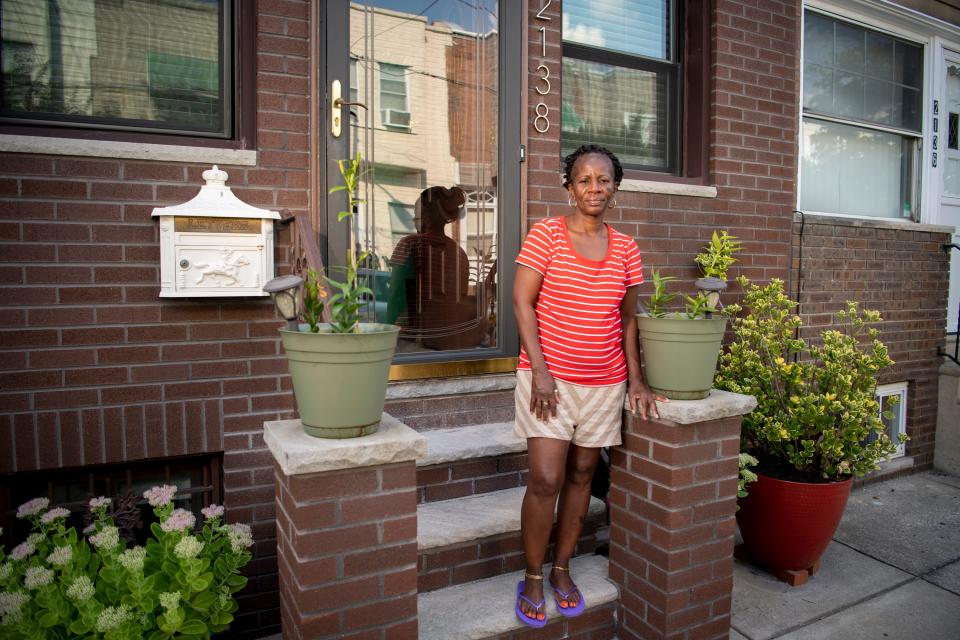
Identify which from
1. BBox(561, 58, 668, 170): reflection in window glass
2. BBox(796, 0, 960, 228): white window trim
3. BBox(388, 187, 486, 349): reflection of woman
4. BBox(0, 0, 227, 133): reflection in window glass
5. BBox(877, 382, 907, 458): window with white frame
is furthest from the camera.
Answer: BBox(877, 382, 907, 458): window with white frame

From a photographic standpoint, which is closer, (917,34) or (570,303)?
(570,303)

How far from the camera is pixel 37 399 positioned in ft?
8.32

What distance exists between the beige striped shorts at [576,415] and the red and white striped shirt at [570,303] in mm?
46

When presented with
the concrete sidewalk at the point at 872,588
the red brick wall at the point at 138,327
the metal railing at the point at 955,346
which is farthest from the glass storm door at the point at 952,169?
the red brick wall at the point at 138,327

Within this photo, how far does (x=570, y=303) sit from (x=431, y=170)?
144 centimetres

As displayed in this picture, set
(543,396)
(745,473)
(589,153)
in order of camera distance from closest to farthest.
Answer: (543,396) → (589,153) → (745,473)

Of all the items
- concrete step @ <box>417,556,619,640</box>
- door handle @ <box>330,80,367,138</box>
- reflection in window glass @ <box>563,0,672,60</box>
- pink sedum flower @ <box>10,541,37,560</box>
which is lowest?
concrete step @ <box>417,556,619,640</box>

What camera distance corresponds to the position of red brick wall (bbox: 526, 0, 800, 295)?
3.81 metres

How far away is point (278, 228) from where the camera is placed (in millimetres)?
2914

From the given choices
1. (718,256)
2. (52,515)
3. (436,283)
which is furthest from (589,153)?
(52,515)

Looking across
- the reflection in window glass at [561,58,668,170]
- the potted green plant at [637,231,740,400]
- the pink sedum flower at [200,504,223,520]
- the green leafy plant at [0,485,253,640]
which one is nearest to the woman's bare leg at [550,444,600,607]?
the potted green plant at [637,231,740,400]

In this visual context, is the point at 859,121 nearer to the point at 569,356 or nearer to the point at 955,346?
the point at 955,346

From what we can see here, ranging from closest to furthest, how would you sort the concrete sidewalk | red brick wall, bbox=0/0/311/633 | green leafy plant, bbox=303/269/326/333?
green leafy plant, bbox=303/269/326/333
red brick wall, bbox=0/0/311/633
the concrete sidewalk

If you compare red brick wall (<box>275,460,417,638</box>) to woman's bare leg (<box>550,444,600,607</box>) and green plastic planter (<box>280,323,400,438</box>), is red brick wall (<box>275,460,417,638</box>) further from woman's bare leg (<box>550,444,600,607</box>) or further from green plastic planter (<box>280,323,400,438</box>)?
woman's bare leg (<box>550,444,600,607</box>)
